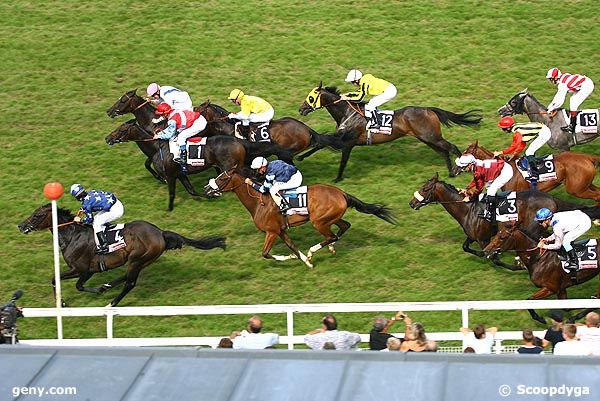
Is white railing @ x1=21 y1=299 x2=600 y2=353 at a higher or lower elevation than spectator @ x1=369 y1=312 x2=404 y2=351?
lower

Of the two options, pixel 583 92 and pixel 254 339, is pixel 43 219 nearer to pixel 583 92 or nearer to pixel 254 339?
pixel 254 339

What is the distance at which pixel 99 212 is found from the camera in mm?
14836

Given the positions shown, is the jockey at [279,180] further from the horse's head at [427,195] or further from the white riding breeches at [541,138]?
the white riding breeches at [541,138]

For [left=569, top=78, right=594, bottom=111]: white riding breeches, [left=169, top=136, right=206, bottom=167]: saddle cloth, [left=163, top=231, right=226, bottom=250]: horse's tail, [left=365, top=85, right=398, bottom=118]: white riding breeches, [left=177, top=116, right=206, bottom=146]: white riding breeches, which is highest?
[left=569, top=78, right=594, bottom=111]: white riding breeches

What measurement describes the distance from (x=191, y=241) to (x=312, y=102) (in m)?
4.07

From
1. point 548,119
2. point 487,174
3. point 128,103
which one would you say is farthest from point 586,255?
point 128,103

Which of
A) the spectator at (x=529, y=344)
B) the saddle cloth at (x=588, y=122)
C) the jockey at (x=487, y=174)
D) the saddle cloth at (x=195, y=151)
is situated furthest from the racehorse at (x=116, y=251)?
the saddle cloth at (x=588, y=122)

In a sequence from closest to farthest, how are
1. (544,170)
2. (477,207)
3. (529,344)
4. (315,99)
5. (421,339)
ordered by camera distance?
(421,339), (529,344), (477,207), (544,170), (315,99)

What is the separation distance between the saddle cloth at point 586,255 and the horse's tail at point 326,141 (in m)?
4.59

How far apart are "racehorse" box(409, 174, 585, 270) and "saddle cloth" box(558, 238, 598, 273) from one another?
44.7 inches

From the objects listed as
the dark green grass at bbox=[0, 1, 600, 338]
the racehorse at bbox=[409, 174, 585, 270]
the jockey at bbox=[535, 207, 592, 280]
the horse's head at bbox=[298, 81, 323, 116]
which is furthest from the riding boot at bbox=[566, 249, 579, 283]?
the horse's head at bbox=[298, 81, 323, 116]

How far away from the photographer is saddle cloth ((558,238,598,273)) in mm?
13617

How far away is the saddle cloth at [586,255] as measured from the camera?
44.7ft

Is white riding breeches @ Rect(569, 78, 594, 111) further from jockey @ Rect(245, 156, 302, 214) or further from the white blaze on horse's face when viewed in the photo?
jockey @ Rect(245, 156, 302, 214)
